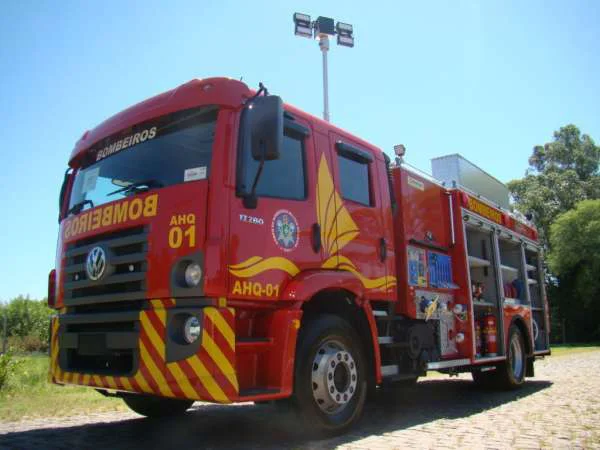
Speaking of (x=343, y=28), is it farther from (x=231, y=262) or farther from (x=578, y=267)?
(x=578, y=267)

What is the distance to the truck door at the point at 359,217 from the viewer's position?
5613mm

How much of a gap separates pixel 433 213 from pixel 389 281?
6.01 feet

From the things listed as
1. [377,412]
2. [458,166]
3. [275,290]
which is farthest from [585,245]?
[275,290]

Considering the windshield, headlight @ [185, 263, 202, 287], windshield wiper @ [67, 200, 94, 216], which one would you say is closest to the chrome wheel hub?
headlight @ [185, 263, 202, 287]

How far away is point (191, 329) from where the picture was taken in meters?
4.18

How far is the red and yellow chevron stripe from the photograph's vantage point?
4.05 m

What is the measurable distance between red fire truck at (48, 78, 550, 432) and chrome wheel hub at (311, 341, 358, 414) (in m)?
0.01

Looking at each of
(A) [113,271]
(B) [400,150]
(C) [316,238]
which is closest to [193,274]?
(A) [113,271]

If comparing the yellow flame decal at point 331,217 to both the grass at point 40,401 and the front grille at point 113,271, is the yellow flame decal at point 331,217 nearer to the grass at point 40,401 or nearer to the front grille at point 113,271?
the front grille at point 113,271

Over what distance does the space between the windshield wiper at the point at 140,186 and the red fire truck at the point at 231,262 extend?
0.02m

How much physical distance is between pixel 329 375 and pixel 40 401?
555 cm

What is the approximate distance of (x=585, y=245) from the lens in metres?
35.3

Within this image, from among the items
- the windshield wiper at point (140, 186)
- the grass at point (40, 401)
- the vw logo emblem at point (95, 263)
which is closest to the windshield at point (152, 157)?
the windshield wiper at point (140, 186)

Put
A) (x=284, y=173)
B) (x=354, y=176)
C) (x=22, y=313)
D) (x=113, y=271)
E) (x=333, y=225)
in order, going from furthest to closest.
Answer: (x=22, y=313) < (x=354, y=176) < (x=333, y=225) < (x=284, y=173) < (x=113, y=271)
